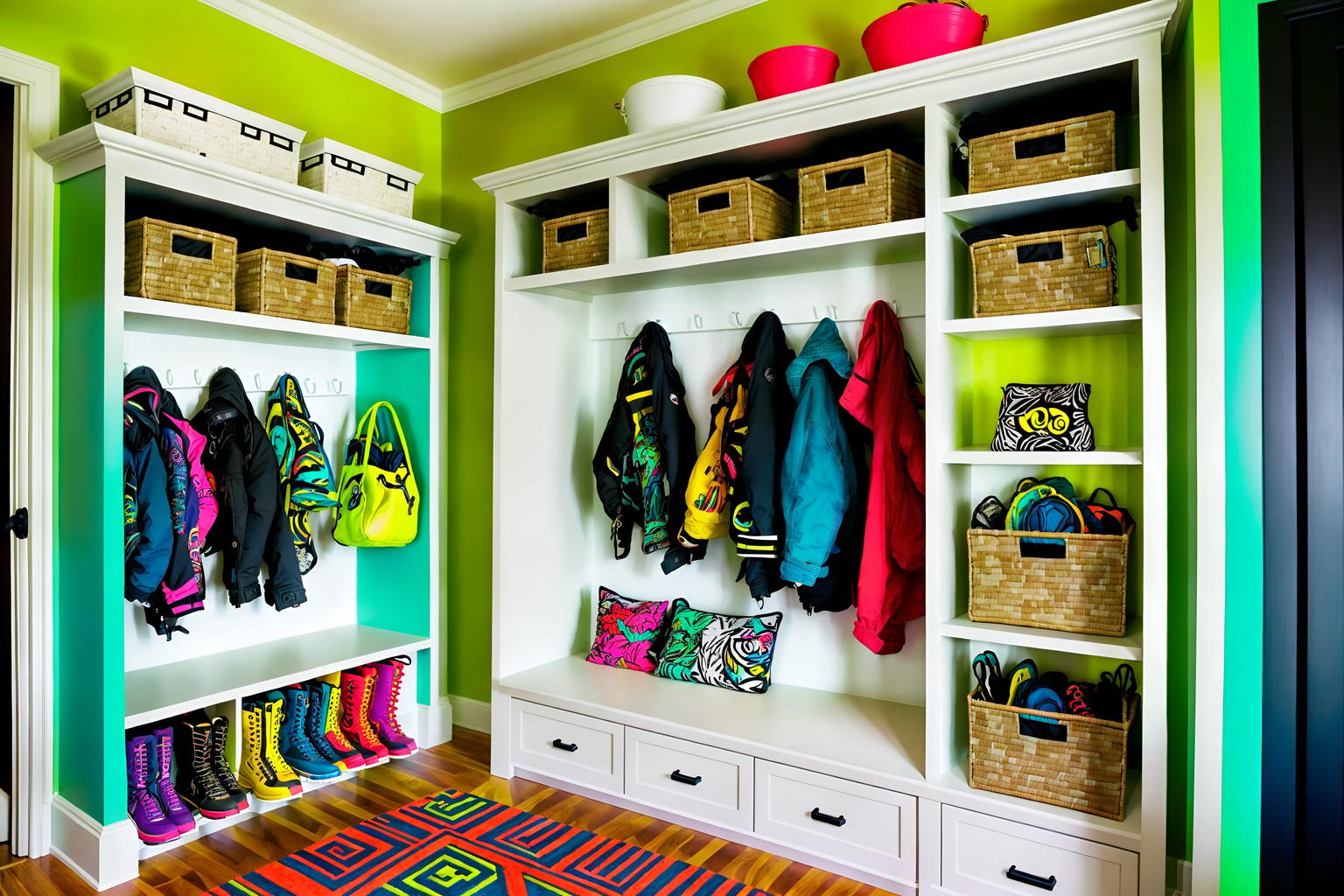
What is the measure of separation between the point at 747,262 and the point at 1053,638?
135 centimetres

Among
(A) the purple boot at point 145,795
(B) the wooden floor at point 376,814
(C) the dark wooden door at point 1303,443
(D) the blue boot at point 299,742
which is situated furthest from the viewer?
(D) the blue boot at point 299,742

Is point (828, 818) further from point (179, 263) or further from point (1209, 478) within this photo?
point (179, 263)

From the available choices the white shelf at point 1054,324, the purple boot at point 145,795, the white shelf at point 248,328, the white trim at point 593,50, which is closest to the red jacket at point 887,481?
the white shelf at point 1054,324

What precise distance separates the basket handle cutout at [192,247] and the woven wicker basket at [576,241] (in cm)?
103

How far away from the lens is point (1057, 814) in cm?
202

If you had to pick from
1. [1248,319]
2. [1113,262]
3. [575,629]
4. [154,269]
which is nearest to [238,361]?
[154,269]

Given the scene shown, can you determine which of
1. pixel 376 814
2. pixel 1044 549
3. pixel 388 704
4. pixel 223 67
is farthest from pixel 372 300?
pixel 1044 549

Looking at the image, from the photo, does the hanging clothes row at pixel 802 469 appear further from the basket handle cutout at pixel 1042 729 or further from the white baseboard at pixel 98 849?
the white baseboard at pixel 98 849

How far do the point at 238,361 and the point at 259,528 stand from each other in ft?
2.13

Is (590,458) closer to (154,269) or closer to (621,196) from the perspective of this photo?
(621,196)

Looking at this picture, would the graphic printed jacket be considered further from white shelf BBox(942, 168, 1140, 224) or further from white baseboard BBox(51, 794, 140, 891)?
white baseboard BBox(51, 794, 140, 891)

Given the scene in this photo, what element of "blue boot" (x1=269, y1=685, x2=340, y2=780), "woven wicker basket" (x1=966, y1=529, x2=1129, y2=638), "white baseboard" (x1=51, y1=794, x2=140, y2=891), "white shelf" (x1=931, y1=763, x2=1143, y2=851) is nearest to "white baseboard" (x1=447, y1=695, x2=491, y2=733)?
"blue boot" (x1=269, y1=685, x2=340, y2=780)

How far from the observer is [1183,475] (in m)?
2.01

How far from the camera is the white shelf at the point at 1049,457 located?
195cm
